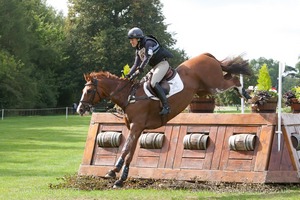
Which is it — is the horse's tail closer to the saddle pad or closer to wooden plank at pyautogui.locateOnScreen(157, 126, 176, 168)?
the saddle pad

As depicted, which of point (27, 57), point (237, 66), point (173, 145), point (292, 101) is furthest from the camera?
point (27, 57)

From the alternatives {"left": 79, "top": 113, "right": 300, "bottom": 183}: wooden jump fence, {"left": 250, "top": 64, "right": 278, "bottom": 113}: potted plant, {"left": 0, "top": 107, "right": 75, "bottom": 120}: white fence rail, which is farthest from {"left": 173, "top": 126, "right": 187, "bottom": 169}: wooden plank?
{"left": 0, "top": 107, "right": 75, "bottom": 120}: white fence rail

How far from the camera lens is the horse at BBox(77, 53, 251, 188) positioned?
34.9 feet

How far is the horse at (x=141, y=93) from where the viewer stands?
10633 millimetres

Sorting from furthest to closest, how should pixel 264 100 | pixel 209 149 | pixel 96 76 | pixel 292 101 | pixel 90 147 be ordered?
pixel 90 147, pixel 292 101, pixel 209 149, pixel 264 100, pixel 96 76

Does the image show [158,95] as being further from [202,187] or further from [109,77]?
[202,187]

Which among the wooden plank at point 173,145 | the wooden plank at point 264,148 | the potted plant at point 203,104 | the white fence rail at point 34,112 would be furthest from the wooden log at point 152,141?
the white fence rail at point 34,112

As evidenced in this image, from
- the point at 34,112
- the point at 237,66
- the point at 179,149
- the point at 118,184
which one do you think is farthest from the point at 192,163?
the point at 34,112

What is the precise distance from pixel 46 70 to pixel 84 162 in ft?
188

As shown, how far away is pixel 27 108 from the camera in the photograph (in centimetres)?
5934

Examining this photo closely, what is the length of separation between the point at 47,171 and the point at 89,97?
4.88m

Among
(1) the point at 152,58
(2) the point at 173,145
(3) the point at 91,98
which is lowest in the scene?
(2) the point at 173,145

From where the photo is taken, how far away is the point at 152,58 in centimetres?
1082

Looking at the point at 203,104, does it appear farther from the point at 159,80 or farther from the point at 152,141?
the point at 159,80
